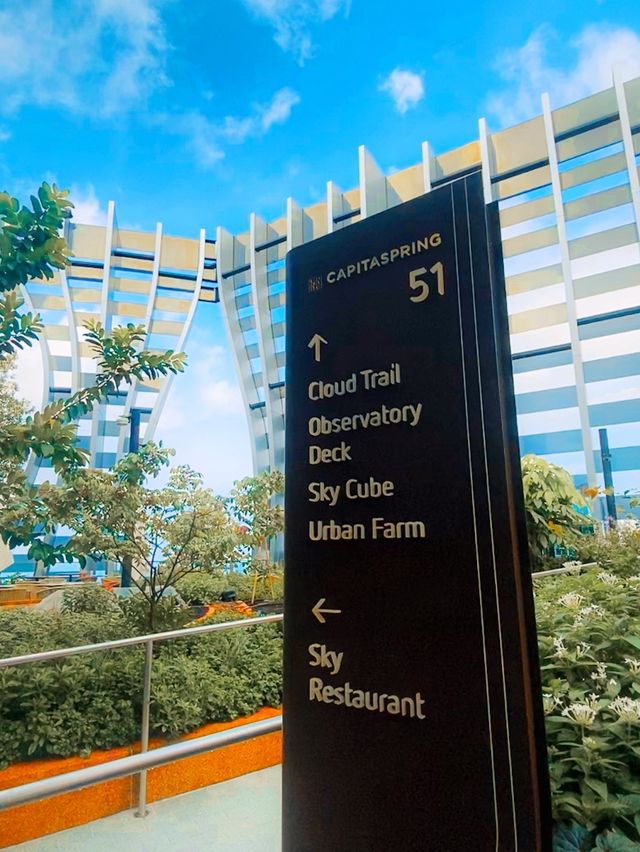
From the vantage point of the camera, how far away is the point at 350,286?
99 cm

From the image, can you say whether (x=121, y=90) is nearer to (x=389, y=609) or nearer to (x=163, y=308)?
(x=163, y=308)

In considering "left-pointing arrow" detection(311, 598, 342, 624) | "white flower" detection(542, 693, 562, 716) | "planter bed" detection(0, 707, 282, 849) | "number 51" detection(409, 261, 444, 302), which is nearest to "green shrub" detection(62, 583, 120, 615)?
"planter bed" detection(0, 707, 282, 849)

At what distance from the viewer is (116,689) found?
3025 millimetres

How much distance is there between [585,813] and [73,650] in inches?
64.0

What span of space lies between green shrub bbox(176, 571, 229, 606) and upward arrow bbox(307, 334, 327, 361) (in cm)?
514

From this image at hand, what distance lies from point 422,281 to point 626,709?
3.48 feet

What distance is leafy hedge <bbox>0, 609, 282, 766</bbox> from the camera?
2672mm

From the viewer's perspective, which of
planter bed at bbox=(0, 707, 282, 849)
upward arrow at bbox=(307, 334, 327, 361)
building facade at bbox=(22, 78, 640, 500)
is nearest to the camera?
upward arrow at bbox=(307, 334, 327, 361)

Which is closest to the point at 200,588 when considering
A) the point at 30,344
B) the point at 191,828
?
the point at 30,344

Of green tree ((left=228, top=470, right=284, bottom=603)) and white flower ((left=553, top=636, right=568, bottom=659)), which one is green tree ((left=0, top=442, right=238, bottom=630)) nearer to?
green tree ((left=228, top=470, right=284, bottom=603))

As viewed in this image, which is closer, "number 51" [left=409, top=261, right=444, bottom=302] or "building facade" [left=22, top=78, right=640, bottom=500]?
"number 51" [left=409, top=261, right=444, bottom=302]

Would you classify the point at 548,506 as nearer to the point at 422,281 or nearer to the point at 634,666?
the point at 634,666

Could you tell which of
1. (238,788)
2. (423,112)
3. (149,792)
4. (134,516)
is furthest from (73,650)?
(423,112)

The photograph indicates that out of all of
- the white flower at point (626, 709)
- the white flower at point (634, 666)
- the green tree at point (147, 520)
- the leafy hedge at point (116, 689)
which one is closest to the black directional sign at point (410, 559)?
the white flower at point (626, 709)
